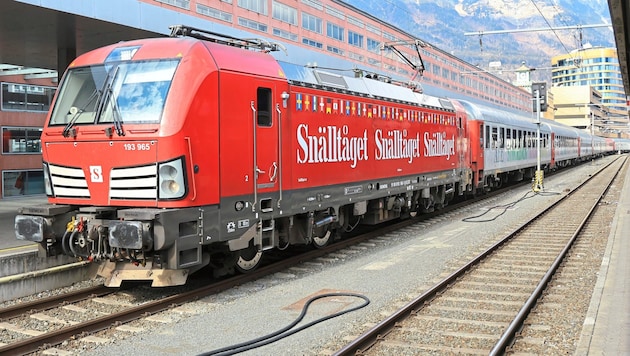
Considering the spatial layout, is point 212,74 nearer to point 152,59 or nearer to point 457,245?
point 152,59

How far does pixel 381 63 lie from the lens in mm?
71000

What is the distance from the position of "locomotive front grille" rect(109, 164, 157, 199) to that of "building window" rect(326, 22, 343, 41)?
5858cm

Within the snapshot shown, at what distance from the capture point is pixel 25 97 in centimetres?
2538

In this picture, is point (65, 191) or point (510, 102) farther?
point (510, 102)

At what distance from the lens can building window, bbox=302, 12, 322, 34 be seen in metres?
60.2

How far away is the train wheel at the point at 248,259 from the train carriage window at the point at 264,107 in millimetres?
1955

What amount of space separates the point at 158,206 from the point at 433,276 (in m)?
4.68

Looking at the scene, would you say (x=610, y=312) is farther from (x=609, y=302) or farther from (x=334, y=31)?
(x=334, y=31)

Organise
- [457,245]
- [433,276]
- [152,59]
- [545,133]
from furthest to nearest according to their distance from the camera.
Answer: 1. [545,133]
2. [457,245]
3. [433,276]
4. [152,59]

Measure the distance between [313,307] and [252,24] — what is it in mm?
49112

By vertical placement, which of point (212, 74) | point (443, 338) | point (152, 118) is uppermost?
point (212, 74)

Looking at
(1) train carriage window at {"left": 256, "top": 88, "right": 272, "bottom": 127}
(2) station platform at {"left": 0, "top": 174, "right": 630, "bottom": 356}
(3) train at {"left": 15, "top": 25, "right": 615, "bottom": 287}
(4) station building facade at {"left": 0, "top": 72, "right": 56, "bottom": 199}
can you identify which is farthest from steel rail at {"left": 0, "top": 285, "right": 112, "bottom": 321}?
(4) station building facade at {"left": 0, "top": 72, "right": 56, "bottom": 199}

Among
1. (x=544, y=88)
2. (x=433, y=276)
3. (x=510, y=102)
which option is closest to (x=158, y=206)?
(x=433, y=276)

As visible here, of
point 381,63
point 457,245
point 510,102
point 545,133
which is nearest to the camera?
point 457,245
